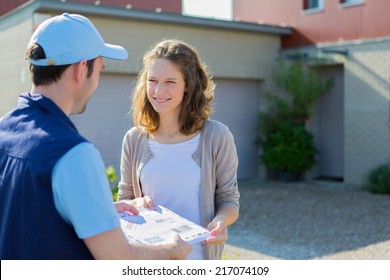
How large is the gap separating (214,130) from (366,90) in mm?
9867

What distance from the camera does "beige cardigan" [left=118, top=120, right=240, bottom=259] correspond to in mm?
2736

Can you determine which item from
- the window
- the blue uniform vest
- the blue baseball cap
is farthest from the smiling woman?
the window

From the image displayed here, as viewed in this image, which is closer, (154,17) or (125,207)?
(125,207)

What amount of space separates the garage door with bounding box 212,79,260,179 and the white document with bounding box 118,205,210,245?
34.2 feet

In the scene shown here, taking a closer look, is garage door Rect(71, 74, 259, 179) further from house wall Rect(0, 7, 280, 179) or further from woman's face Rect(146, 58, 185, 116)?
woman's face Rect(146, 58, 185, 116)

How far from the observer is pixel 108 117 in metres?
11.3

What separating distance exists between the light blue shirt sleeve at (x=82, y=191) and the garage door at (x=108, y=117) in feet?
31.0

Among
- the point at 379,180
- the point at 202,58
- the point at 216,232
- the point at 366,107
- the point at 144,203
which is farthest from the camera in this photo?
the point at 202,58

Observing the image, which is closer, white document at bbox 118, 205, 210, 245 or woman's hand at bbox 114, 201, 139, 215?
white document at bbox 118, 205, 210, 245

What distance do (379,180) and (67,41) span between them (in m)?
10.2

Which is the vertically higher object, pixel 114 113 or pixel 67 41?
pixel 67 41

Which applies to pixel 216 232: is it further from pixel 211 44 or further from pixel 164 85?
pixel 211 44

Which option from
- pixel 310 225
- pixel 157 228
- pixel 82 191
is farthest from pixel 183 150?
pixel 310 225
